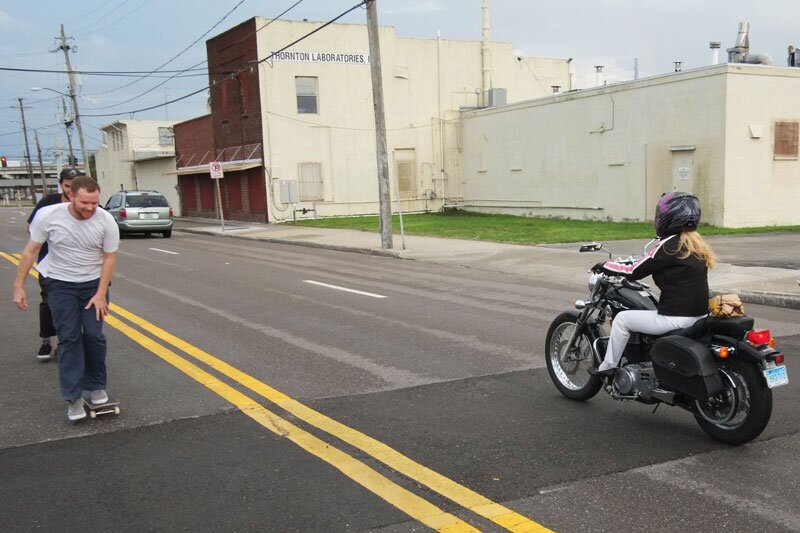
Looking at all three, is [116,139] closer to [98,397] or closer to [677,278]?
[98,397]

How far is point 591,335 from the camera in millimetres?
5641

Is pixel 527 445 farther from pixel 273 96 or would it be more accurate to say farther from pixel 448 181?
pixel 448 181

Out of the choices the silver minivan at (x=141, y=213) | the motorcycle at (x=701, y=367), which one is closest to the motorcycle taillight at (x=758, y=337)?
the motorcycle at (x=701, y=367)

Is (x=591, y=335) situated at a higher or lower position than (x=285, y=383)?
higher

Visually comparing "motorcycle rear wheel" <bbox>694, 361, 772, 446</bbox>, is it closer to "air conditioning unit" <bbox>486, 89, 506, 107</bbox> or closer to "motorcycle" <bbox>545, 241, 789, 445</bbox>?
"motorcycle" <bbox>545, 241, 789, 445</bbox>

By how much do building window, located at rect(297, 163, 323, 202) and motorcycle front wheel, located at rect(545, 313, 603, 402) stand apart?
29.4 metres

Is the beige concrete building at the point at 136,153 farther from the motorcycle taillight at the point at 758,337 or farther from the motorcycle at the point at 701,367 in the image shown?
the motorcycle taillight at the point at 758,337

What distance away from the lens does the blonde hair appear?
4.83 m

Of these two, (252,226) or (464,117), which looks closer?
(252,226)

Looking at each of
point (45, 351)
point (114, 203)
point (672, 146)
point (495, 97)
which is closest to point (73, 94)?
point (114, 203)

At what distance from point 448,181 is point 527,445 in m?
33.9

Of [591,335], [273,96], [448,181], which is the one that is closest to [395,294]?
[591,335]

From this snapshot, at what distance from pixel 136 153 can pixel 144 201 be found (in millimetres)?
30833

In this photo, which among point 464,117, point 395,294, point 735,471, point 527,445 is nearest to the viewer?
point 735,471
